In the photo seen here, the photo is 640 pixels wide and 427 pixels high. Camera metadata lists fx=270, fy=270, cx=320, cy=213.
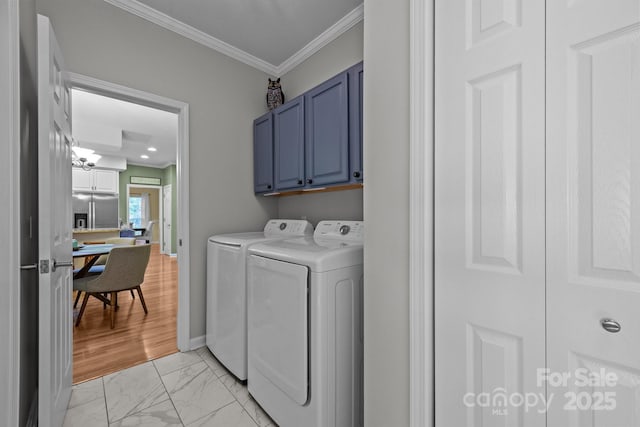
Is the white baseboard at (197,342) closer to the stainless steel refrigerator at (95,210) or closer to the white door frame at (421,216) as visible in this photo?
the white door frame at (421,216)

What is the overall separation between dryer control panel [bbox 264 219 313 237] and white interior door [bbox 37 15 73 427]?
1.42 m

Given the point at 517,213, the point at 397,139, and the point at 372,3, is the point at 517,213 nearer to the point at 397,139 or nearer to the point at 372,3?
the point at 397,139

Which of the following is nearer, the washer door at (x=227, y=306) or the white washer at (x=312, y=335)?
the white washer at (x=312, y=335)

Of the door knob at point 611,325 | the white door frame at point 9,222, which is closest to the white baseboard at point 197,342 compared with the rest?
the white door frame at point 9,222

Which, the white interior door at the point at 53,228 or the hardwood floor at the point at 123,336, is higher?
the white interior door at the point at 53,228

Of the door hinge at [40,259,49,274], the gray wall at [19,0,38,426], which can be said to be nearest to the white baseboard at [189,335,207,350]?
the gray wall at [19,0,38,426]

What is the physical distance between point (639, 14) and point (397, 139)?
2.05 ft

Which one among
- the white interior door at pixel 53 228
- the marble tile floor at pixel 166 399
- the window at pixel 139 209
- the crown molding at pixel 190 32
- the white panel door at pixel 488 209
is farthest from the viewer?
the window at pixel 139 209

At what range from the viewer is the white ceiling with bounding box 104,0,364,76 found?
2.06 m

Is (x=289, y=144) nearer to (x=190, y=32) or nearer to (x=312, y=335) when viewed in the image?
(x=190, y=32)

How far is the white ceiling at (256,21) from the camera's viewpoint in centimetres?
206

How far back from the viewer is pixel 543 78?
0.75 metres

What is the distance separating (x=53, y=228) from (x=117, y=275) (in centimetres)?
186

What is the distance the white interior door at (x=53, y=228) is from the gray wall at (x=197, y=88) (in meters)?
0.54
